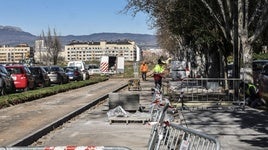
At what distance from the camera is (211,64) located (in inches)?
1377

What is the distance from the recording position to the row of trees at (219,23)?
63.0ft

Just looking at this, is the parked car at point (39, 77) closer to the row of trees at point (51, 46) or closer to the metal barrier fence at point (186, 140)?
the metal barrier fence at point (186, 140)

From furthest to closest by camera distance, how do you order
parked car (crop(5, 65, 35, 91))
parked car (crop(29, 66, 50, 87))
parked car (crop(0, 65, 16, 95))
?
parked car (crop(29, 66, 50, 87)) → parked car (crop(5, 65, 35, 91)) → parked car (crop(0, 65, 16, 95))

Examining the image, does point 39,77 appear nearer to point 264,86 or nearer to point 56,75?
point 56,75

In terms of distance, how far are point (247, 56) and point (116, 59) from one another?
160 ft

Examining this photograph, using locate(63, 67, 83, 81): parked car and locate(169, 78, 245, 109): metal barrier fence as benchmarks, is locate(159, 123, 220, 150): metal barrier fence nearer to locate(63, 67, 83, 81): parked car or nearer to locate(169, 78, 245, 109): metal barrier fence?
locate(169, 78, 245, 109): metal barrier fence

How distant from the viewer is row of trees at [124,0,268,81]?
1920 centimetres

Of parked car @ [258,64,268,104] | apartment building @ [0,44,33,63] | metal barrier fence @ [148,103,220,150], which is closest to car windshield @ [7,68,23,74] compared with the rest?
parked car @ [258,64,268,104]

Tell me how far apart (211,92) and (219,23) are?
3.94 meters

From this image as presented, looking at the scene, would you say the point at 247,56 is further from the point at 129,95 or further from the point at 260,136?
the point at 260,136

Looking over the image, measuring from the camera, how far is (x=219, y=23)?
2242 cm

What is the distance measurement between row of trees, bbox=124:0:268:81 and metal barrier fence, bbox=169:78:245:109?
869 millimetres

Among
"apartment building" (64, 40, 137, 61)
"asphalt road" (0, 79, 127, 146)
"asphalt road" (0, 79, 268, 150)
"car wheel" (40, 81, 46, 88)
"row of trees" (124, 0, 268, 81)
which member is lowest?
"asphalt road" (0, 79, 268, 150)

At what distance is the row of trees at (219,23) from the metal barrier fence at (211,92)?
869 millimetres
